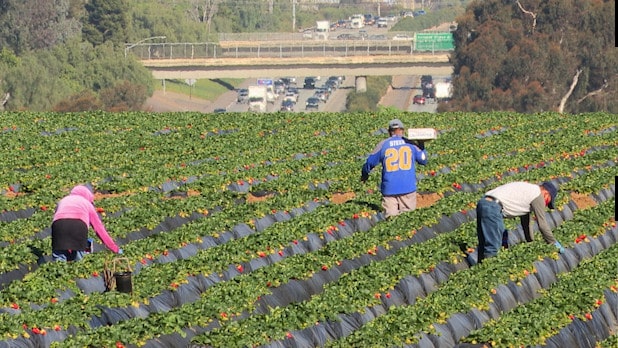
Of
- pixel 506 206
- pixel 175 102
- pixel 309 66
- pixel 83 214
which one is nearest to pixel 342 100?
pixel 175 102

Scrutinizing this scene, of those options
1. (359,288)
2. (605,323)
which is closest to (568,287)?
(605,323)

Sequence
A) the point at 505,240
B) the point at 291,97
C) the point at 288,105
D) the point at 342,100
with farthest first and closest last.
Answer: the point at 342,100 < the point at 291,97 < the point at 288,105 < the point at 505,240

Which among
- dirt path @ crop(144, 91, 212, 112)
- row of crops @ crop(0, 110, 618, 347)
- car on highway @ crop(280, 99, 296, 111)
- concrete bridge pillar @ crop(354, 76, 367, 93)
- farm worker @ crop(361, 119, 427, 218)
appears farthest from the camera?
car on highway @ crop(280, 99, 296, 111)

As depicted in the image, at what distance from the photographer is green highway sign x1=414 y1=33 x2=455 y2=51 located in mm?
117625

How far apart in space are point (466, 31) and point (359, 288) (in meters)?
82.0

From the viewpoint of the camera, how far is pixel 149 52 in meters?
116

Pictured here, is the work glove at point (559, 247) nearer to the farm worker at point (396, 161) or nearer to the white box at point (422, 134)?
the white box at point (422, 134)

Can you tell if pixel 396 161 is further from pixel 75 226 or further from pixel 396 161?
pixel 75 226

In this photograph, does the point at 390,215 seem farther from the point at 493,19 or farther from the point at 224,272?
the point at 493,19

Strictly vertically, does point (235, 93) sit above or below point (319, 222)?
below

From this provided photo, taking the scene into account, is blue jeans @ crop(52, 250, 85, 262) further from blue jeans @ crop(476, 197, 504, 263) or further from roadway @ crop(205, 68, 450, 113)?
roadway @ crop(205, 68, 450, 113)

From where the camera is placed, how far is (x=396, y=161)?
24.9m

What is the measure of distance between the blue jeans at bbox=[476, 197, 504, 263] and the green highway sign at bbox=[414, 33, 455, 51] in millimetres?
95444

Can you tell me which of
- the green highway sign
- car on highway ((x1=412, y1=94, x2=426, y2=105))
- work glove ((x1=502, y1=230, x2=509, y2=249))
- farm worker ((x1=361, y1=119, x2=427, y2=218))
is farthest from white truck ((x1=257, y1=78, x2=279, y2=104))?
work glove ((x1=502, y1=230, x2=509, y2=249))
